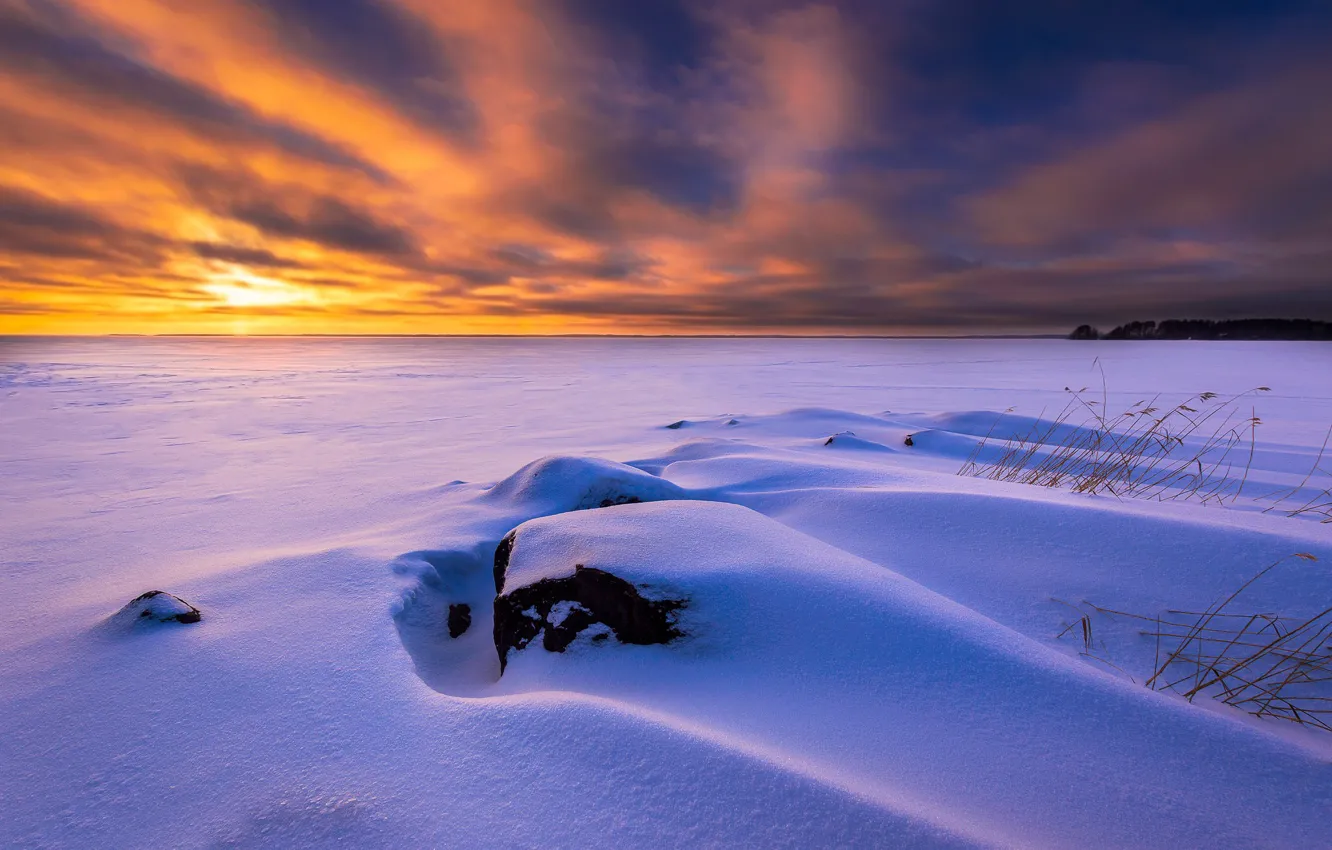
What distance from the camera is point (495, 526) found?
3.23m

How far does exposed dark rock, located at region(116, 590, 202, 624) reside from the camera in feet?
6.66

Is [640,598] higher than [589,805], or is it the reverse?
[640,598]

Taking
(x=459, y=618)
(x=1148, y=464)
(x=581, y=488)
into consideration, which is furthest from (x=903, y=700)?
(x=1148, y=464)

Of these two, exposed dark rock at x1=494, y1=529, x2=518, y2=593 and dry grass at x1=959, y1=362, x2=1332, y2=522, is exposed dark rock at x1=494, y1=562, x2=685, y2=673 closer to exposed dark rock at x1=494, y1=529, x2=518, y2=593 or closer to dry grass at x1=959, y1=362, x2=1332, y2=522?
exposed dark rock at x1=494, y1=529, x2=518, y2=593

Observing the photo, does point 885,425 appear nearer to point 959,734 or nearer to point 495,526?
point 495,526

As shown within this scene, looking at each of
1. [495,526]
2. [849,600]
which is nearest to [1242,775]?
[849,600]

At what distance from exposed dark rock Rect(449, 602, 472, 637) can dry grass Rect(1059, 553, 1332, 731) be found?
244 cm

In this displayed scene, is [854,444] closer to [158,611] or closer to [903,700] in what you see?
[903,700]

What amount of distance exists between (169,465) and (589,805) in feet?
23.7

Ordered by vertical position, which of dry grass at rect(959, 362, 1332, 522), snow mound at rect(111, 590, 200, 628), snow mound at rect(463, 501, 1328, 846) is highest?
snow mound at rect(111, 590, 200, 628)

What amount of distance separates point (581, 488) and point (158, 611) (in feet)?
6.57

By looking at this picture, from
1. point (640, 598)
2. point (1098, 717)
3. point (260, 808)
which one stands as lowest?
point (1098, 717)

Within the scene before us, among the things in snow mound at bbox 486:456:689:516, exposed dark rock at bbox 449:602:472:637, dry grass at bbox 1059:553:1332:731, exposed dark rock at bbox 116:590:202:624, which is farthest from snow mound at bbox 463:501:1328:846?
exposed dark rock at bbox 116:590:202:624

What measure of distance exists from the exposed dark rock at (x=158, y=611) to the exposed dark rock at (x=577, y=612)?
1.17 meters
